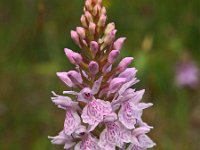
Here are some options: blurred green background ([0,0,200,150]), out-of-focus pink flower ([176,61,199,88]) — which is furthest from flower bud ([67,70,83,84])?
out-of-focus pink flower ([176,61,199,88])

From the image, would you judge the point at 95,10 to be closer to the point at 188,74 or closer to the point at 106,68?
the point at 106,68

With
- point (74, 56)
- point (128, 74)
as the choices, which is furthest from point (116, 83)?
point (74, 56)

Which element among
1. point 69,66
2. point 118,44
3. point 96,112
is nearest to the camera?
point 96,112

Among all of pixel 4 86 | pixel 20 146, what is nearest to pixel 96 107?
pixel 20 146

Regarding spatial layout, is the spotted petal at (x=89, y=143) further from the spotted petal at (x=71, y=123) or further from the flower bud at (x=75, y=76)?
the flower bud at (x=75, y=76)

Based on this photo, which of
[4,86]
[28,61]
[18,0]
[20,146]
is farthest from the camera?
[18,0]

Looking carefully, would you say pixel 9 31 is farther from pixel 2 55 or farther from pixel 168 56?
pixel 168 56
